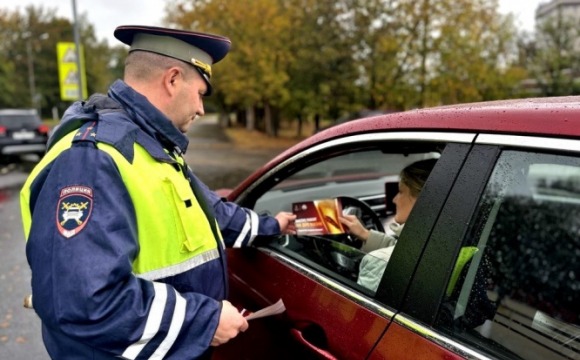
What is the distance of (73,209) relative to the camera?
1.16 m

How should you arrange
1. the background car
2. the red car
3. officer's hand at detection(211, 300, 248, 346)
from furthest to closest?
the background car < officer's hand at detection(211, 300, 248, 346) < the red car

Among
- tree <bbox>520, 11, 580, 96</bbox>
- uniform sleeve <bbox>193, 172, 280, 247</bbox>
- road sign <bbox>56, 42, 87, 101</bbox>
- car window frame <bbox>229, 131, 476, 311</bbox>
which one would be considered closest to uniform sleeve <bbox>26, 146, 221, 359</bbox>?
car window frame <bbox>229, 131, 476, 311</bbox>

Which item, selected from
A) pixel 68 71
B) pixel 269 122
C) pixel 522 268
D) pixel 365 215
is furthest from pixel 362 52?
pixel 365 215

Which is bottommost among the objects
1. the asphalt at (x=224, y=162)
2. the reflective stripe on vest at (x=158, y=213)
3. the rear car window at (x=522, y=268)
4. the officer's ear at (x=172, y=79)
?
the asphalt at (x=224, y=162)

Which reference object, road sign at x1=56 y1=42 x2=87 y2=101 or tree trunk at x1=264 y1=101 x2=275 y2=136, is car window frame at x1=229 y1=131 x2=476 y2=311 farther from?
tree trunk at x1=264 y1=101 x2=275 y2=136

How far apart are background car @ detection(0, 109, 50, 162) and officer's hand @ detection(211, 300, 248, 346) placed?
47.0 feet

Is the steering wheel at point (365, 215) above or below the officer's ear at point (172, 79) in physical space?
below

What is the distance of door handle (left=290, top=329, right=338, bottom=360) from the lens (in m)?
1.35

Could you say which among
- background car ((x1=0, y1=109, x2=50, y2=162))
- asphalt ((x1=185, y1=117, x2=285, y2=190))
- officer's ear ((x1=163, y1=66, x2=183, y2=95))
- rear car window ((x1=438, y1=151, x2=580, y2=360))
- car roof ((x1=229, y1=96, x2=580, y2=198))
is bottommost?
asphalt ((x1=185, y1=117, x2=285, y2=190))

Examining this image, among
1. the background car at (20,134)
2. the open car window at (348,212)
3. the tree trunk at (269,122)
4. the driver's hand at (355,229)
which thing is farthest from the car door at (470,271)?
the tree trunk at (269,122)

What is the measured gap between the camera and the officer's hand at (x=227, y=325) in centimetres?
133

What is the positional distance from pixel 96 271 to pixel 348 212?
1.42m

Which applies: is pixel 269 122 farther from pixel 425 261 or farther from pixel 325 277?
pixel 425 261

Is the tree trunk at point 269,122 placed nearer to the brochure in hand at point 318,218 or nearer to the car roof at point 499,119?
the brochure in hand at point 318,218
